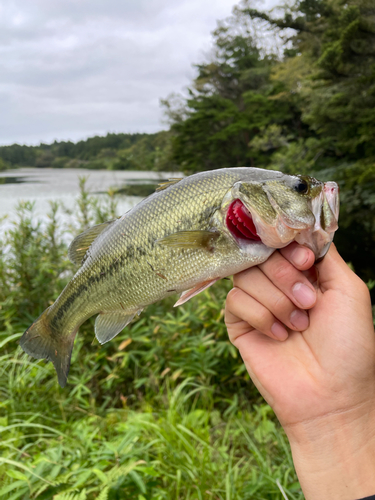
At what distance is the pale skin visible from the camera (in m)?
1.62

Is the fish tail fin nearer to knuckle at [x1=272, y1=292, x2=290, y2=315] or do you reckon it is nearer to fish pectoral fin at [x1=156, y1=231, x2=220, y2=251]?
Result: fish pectoral fin at [x1=156, y1=231, x2=220, y2=251]

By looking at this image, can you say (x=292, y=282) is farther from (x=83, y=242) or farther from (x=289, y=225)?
(x=83, y=242)

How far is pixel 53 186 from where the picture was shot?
1582cm

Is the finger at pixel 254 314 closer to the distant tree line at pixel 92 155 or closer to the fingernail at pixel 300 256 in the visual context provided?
the fingernail at pixel 300 256

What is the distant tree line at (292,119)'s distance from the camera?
888 cm

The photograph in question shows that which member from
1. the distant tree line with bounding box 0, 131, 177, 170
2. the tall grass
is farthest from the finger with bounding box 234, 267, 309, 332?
the distant tree line with bounding box 0, 131, 177, 170

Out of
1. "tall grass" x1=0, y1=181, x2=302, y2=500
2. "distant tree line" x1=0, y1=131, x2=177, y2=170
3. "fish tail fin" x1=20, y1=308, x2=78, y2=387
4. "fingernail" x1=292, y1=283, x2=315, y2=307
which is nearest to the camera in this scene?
Result: "fingernail" x1=292, y1=283, x2=315, y2=307

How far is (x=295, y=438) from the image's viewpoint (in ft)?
5.77

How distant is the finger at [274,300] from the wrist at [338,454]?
489 mm

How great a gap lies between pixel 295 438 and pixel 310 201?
1.22m

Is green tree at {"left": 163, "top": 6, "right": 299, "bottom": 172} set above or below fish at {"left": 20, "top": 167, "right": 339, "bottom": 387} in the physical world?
above

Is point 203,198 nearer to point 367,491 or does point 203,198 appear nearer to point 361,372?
point 361,372

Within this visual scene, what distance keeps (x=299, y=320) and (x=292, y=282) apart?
241 mm

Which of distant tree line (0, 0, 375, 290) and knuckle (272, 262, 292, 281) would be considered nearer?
knuckle (272, 262, 292, 281)
